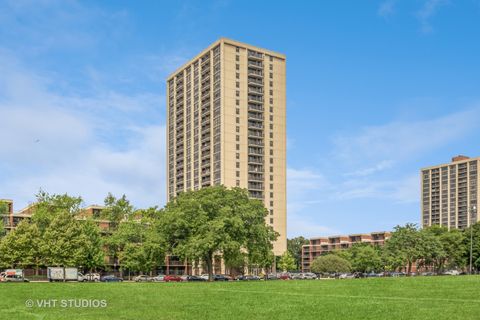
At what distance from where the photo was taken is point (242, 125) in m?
153

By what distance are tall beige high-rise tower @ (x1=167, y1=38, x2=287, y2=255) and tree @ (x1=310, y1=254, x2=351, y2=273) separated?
15089 millimetres

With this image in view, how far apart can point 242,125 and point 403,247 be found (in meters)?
55.5

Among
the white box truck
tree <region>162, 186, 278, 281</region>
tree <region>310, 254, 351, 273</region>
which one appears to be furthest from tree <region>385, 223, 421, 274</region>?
the white box truck

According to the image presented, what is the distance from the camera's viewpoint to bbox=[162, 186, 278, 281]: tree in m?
77.1

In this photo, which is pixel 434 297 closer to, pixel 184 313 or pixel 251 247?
pixel 184 313

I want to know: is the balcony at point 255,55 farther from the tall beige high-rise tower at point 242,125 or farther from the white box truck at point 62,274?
the white box truck at point 62,274

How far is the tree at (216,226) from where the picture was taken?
253 feet

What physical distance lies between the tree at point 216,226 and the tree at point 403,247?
4803 cm

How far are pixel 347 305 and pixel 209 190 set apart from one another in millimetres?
56697

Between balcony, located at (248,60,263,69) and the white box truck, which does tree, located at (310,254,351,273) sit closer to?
balcony, located at (248,60,263,69)

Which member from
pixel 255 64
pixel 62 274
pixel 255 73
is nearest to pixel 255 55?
pixel 255 64

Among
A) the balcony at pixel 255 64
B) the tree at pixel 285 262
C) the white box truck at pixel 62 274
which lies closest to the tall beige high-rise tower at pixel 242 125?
the balcony at pixel 255 64

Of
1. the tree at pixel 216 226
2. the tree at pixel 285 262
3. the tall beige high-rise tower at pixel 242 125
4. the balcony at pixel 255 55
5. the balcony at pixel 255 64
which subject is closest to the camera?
the tree at pixel 216 226

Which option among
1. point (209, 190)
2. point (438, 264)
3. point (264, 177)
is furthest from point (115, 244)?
point (438, 264)
